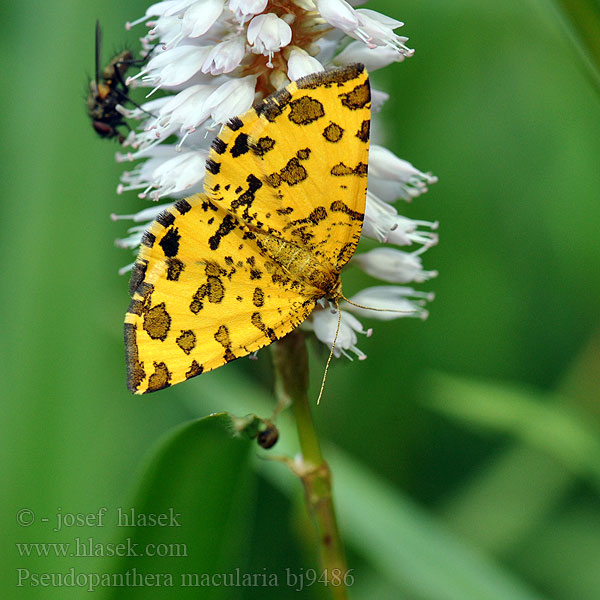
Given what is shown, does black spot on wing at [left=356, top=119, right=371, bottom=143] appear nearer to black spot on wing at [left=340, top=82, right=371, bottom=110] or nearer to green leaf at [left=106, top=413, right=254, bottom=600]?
black spot on wing at [left=340, top=82, right=371, bottom=110]

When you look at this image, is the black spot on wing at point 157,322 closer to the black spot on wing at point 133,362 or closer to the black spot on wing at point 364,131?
the black spot on wing at point 133,362

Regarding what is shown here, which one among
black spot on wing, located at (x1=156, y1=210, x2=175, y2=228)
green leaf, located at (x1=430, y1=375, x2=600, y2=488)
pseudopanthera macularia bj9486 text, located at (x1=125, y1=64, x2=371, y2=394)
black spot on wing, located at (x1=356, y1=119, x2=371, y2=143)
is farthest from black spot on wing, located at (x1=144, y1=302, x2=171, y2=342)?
green leaf, located at (x1=430, y1=375, x2=600, y2=488)

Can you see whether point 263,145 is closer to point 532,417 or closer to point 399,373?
point 532,417

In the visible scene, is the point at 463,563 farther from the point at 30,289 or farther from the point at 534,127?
the point at 534,127

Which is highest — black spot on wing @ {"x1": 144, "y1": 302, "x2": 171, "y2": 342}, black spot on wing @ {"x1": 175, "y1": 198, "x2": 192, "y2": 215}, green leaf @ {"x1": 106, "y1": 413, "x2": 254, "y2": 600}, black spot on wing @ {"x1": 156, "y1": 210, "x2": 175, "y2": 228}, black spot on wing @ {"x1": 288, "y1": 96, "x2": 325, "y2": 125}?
black spot on wing @ {"x1": 288, "y1": 96, "x2": 325, "y2": 125}

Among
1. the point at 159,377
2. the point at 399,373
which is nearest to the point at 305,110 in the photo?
the point at 159,377

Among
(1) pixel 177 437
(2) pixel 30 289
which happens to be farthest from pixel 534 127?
(1) pixel 177 437
